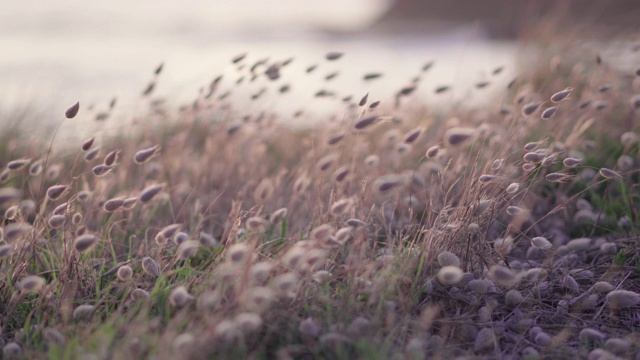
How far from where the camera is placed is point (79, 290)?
212 centimetres

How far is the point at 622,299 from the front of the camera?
202 centimetres

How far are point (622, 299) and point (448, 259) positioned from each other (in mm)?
532

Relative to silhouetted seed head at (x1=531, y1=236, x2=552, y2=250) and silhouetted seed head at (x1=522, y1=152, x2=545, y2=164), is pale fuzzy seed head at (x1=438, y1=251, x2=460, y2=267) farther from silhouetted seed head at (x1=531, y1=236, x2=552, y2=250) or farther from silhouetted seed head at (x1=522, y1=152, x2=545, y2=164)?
silhouetted seed head at (x1=522, y1=152, x2=545, y2=164)

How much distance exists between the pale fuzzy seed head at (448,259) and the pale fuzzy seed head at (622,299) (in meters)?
0.48

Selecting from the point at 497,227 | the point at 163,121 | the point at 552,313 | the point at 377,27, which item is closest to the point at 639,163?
the point at 497,227

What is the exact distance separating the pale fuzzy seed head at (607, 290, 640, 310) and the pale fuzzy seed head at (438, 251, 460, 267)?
48 centimetres

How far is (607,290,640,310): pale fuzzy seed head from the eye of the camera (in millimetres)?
2006

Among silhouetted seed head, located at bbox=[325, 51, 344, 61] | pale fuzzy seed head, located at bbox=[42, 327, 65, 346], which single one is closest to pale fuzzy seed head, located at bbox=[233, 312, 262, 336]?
pale fuzzy seed head, located at bbox=[42, 327, 65, 346]

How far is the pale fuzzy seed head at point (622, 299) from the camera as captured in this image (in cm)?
201

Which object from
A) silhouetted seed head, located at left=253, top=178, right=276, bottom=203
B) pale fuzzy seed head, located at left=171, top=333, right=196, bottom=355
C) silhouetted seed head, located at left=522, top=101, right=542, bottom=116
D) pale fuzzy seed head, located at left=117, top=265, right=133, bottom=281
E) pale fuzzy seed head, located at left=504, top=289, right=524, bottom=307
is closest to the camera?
pale fuzzy seed head, located at left=171, top=333, right=196, bottom=355

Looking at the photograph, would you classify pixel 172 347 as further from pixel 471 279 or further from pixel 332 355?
pixel 471 279

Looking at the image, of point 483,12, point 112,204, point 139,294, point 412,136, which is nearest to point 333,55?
point 412,136

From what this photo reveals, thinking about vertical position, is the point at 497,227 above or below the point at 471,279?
below

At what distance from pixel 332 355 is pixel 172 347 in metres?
0.41
